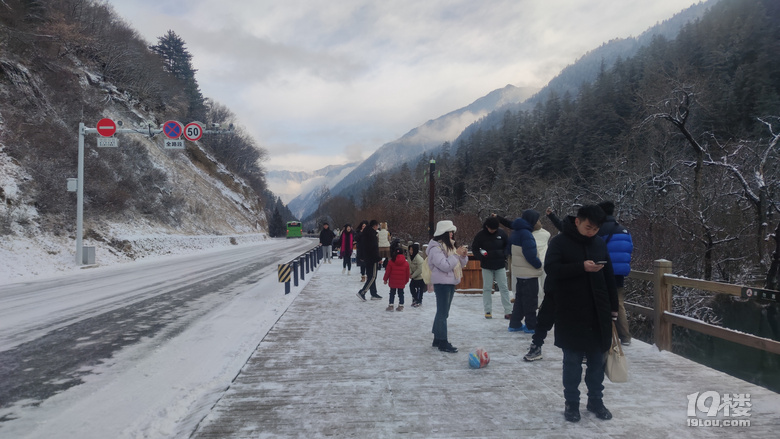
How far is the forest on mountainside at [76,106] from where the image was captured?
2097 cm

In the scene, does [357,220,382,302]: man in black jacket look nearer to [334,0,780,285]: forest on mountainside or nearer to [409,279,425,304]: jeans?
[409,279,425,304]: jeans

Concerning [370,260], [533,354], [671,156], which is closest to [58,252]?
[370,260]

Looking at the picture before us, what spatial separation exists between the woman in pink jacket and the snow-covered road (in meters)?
2.64

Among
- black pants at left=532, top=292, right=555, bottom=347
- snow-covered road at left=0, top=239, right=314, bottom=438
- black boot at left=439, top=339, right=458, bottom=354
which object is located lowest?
snow-covered road at left=0, top=239, right=314, bottom=438

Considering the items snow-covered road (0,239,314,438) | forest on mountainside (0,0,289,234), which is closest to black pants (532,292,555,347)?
snow-covered road (0,239,314,438)

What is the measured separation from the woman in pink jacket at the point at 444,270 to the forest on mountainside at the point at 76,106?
15576 millimetres

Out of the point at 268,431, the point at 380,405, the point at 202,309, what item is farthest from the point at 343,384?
the point at 202,309

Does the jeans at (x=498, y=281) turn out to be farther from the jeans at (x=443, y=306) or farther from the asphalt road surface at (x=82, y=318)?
the asphalt road surface at (x=82, y=318)

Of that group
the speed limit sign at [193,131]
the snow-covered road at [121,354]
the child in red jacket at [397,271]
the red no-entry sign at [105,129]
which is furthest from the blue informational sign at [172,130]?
the child in red jacket at [397,271]

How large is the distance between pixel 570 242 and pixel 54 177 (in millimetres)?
25304

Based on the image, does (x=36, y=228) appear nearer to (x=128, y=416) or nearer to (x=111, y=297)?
(x=111, y=297)

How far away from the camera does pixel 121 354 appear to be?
573 centimetres

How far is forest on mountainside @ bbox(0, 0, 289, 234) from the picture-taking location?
21.0 m

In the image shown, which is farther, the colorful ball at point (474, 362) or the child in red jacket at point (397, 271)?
the child in red jacket at point (397, 271)
